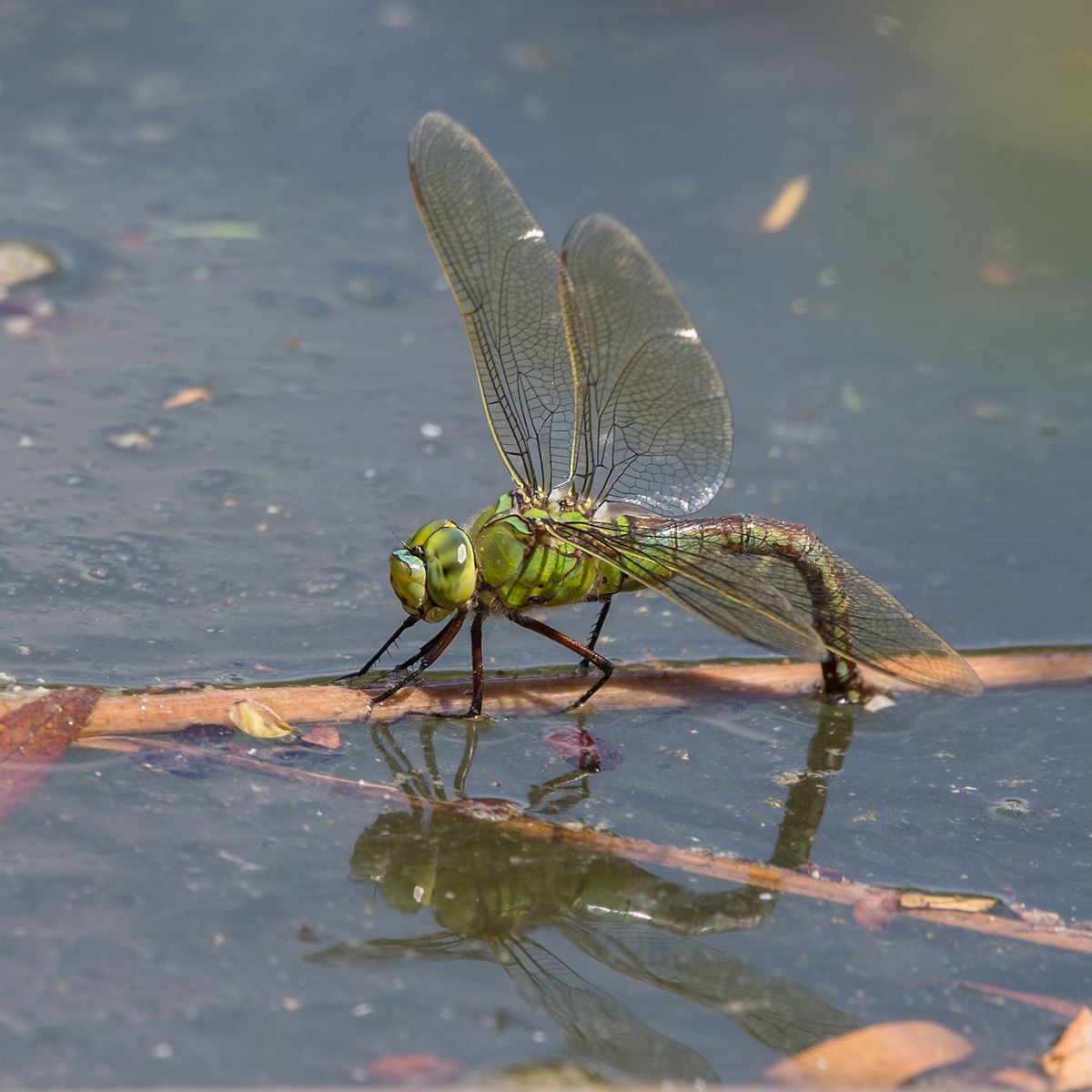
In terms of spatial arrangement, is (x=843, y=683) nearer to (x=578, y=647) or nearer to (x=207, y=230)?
(x=578, y=647)

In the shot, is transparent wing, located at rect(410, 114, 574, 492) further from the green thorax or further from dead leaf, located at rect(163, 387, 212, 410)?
dead leaf, located at rect(163, 387, 212, 410)

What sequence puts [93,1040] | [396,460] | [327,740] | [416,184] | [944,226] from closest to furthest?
1. [93,1040]
2. [327,740]
3. [416,184]
4. [396,460]
5. [944,226]

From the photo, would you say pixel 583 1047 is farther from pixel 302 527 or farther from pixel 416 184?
pixel 416 184

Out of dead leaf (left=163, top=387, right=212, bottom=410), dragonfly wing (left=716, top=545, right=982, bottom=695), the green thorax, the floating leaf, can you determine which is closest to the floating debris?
the floating leaf

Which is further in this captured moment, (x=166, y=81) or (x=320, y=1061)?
(x=166, y=81)

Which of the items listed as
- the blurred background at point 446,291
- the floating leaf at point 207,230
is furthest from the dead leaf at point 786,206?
the floating leaf at point 207,230

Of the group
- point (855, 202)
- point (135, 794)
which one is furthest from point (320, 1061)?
point (855, 202)

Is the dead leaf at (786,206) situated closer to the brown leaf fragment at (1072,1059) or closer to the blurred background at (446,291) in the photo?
the blurred background at (446,291)
